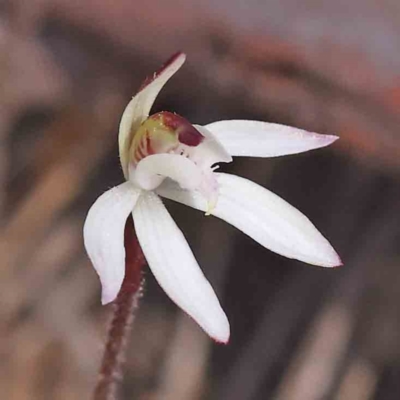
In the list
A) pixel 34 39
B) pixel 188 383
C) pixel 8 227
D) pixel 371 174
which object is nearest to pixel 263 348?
pixel 188 383

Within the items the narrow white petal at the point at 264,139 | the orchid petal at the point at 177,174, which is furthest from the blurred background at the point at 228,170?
the orchid petal at the point at 177,174

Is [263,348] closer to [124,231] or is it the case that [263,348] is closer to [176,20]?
[176,20]

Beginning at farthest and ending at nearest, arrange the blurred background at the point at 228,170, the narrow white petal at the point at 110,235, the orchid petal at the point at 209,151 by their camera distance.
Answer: the blurred background at the point at 228,170, the orchid petal at the point at 209,151, the narrow white petal at the point at 110,235

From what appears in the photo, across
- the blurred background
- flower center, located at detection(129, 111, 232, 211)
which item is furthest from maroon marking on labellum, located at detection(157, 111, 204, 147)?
the blurred background

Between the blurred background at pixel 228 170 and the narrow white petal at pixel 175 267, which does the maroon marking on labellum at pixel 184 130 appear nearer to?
the narrow white petal at pixel 175 267

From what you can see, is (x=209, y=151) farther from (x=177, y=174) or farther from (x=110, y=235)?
(x=110, y=235)

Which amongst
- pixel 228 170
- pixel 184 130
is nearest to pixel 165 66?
pixel 184 130
